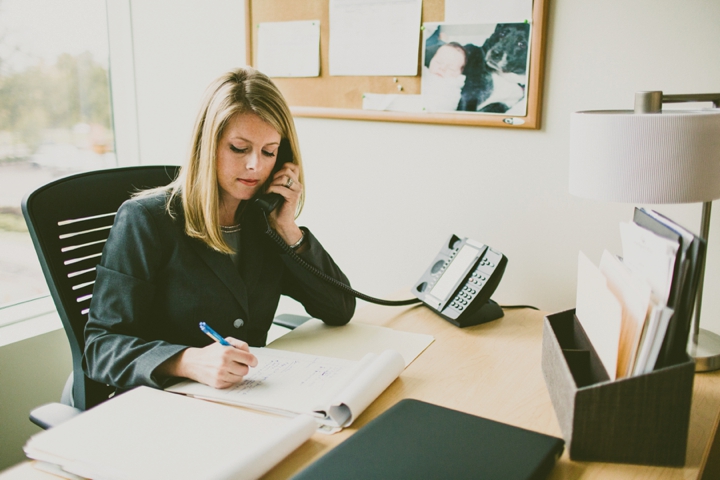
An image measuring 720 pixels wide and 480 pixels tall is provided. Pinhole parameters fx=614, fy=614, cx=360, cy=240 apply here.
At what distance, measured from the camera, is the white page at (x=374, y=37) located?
5.53 feet

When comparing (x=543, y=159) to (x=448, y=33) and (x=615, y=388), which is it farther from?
(x=615, y=388)

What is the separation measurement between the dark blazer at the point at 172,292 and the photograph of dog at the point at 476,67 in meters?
0.55

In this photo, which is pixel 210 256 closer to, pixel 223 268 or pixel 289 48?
pixel 223 268

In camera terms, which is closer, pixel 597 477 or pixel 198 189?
pixel 597 477

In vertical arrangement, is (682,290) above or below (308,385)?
above

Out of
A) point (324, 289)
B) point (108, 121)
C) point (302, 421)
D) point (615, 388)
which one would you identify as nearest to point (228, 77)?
point (324, 289)

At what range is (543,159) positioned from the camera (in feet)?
5.12

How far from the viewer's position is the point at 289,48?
1903 millimetres

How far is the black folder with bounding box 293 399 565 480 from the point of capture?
30.4 inches

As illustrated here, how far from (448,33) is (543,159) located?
1.37ft

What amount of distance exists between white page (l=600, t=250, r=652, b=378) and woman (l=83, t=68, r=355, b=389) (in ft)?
1.97

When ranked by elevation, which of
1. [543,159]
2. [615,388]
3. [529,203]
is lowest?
[615,388]

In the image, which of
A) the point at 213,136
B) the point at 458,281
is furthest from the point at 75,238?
the point at 458,281

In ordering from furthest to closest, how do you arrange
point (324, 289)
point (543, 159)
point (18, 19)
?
point (18, 19), point (543, 159), point (324, 289)
